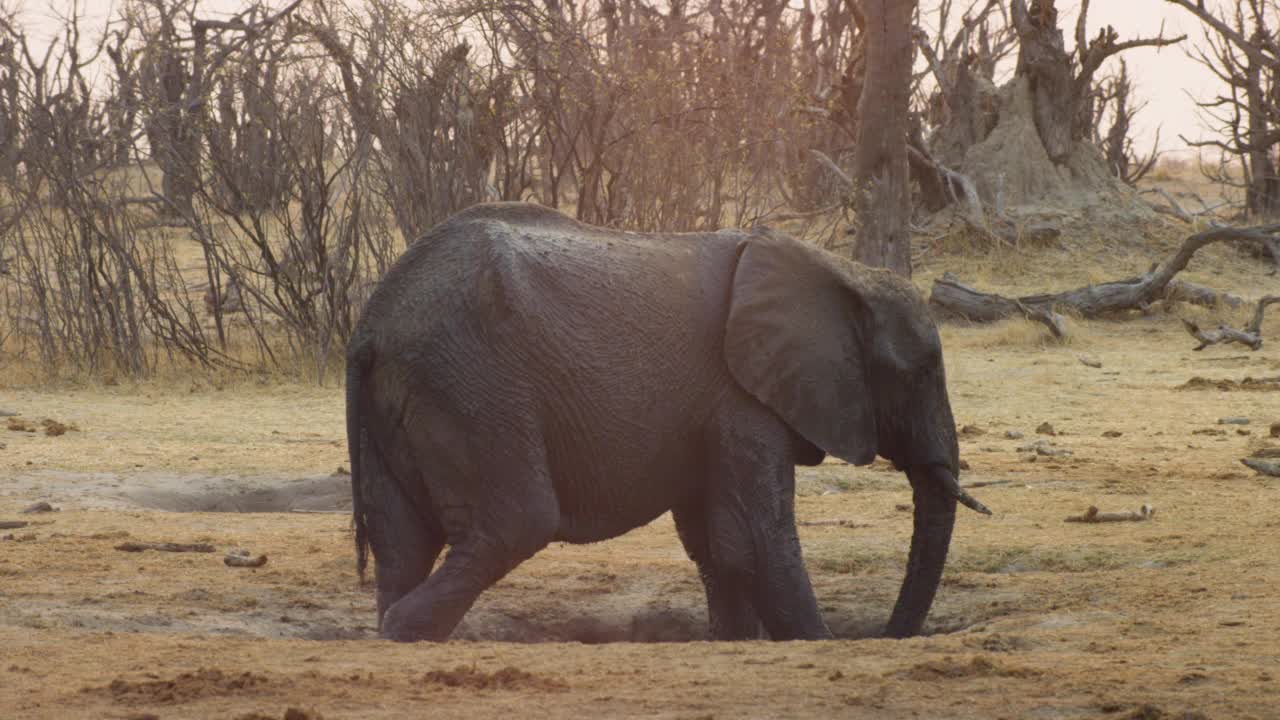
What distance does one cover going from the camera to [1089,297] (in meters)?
16.8

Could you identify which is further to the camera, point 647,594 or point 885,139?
point 885,139

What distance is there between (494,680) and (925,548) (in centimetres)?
218

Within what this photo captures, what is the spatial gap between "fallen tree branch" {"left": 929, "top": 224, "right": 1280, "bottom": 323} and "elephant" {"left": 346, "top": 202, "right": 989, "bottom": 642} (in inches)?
441

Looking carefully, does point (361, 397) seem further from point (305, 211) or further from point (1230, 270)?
point (1230, 270)

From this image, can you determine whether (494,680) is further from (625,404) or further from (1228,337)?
(1228,337)

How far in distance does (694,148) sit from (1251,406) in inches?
197

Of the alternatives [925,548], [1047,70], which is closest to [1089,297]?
[1047,70]

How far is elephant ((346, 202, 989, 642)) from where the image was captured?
4.74 metres

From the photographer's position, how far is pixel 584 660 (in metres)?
4.16

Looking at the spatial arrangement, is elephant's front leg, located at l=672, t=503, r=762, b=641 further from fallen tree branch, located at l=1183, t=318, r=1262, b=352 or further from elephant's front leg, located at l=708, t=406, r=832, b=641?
fallen tree branch, located at l=1183, t=318, r=1262, b=352

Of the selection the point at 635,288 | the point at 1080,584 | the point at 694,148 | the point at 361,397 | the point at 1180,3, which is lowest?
the point at 1080,584

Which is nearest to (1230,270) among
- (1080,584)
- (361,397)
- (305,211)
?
(305,211)

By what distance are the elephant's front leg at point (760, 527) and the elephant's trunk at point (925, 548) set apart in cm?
43

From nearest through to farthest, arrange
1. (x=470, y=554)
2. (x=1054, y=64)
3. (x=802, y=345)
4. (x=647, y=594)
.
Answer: (x=470, y=554), (x=802, y=345), (x=647, y=594), (x=1054, y=64)
